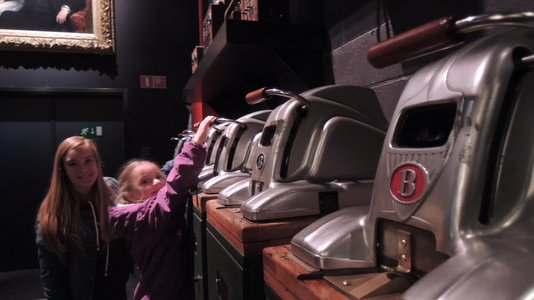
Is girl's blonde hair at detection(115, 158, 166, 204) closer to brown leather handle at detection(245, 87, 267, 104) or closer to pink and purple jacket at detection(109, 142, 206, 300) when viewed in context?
pink and purple jacket at detection(109, 142, 206, 300)

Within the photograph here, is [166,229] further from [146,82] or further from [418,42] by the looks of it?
[146,82]

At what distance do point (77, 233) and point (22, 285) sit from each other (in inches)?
103

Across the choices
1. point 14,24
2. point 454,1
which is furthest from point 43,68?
point 454,1

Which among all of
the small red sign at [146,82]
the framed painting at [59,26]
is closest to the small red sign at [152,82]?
the small red sign at [146,82]

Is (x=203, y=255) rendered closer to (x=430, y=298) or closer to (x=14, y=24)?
(x=430, y=298)

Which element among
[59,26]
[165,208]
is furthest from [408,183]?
[59,26]

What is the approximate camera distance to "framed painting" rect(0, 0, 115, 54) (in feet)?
12.2

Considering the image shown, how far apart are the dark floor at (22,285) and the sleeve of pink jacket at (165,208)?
179cm

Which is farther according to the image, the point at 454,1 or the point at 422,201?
the point at 454,1

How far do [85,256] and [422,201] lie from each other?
1.38 metres

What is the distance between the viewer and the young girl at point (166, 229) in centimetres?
141

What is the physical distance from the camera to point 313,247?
60cm

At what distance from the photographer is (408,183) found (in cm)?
53

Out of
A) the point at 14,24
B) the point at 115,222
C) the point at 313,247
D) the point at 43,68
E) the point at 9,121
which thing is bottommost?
the point at 115,222
